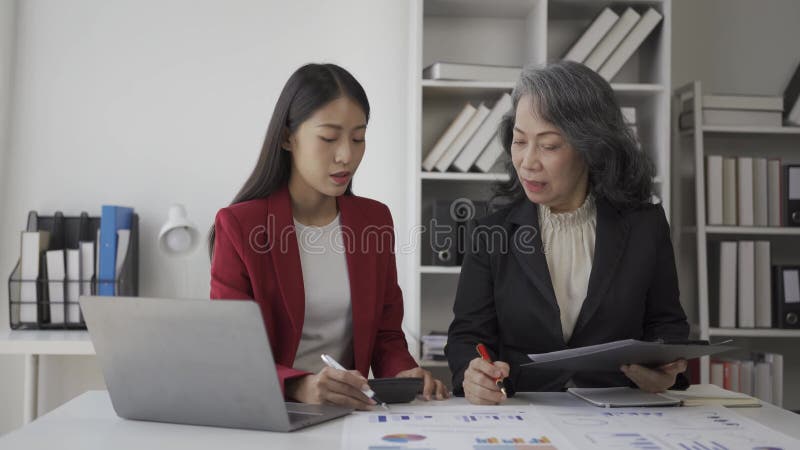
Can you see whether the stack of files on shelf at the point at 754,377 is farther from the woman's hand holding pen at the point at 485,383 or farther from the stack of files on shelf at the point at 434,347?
the woman's hand holding pen at the point at 485,383

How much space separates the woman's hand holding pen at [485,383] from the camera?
4.72 ft

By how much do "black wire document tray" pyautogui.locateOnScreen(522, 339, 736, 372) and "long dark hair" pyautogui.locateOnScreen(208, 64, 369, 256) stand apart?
709 millimetres

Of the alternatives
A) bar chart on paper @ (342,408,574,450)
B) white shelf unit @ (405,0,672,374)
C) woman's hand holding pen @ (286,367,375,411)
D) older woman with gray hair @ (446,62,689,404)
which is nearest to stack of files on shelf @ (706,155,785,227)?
white shelf unit @ (405,0,672,374)

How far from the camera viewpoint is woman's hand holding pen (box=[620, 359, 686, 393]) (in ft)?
4.99

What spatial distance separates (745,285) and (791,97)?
2.69ft

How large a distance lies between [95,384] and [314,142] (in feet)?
6.34

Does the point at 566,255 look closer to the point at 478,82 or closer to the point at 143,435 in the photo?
the point at 143,435

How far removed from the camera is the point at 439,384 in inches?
60.7

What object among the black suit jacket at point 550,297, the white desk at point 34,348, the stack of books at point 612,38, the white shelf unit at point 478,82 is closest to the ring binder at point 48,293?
the white desk at point 34,348

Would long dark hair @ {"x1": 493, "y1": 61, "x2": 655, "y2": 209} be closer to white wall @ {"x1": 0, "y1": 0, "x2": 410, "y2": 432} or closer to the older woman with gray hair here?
the older woman with gray hair

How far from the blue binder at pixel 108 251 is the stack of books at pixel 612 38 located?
178 centimetres

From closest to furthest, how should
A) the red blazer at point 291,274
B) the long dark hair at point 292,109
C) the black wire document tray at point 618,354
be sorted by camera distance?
the black wire document tray at point 618,354, the red blazer at point 291,274, the long dark hair at point 292,109

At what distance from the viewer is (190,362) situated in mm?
1170

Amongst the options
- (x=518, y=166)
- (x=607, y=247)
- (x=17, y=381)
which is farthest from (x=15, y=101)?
(x=607, y=247)
